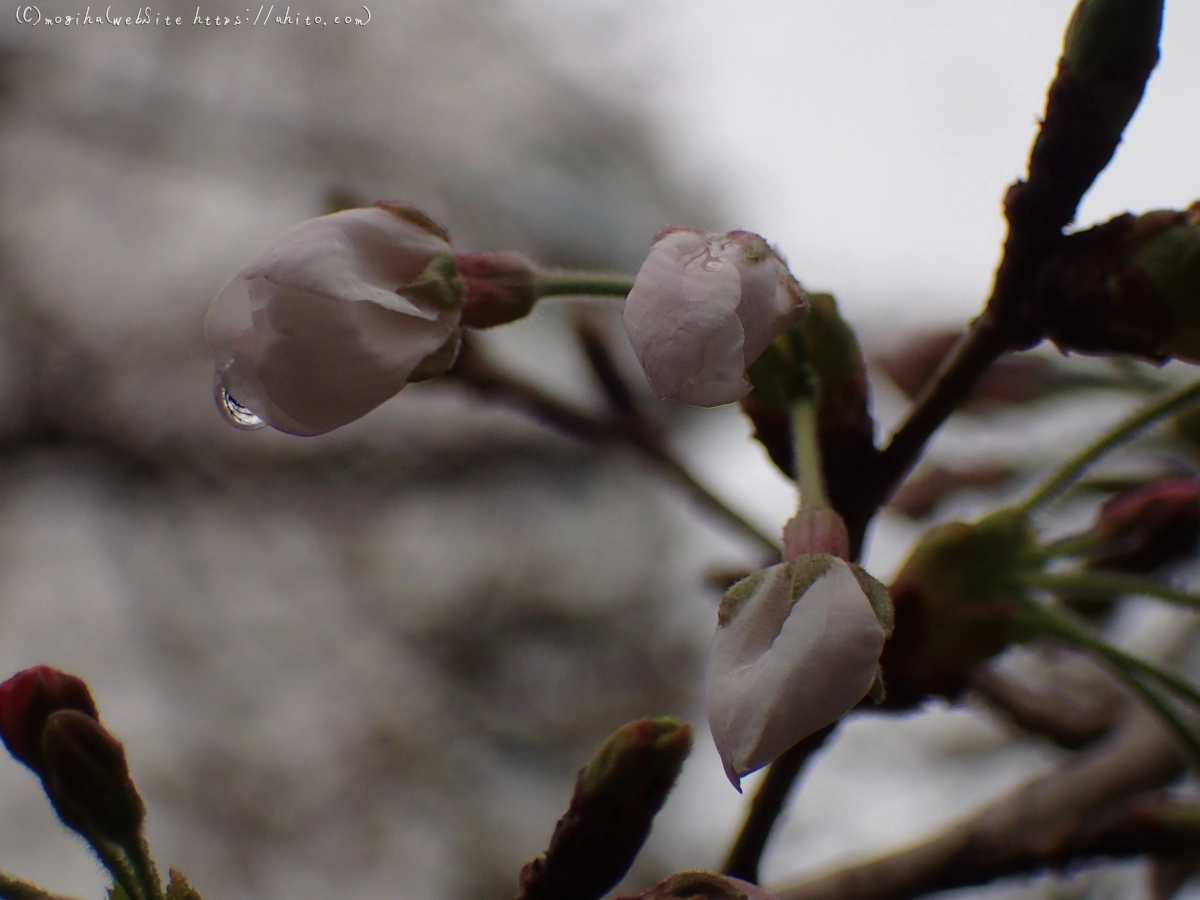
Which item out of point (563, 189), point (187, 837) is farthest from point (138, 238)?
point (187, 837)

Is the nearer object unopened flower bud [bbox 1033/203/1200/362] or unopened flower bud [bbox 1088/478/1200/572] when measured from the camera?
unopened flower bud [bbox 1033/203/1200/362]

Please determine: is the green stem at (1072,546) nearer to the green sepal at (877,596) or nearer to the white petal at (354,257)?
the green sepal at (877,596)

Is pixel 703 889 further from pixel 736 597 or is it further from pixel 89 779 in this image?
pixel 89 779

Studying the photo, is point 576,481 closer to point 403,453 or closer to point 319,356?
point 403,453

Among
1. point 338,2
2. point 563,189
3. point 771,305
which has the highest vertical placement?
point 338,2

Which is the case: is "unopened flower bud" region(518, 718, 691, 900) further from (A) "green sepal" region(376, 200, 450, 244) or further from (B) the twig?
(B) the twig

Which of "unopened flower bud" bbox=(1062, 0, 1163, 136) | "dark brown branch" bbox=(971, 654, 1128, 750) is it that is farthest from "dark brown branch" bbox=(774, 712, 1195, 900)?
"unopened flower bud" bbox=(1062, 0, 1163, 136)

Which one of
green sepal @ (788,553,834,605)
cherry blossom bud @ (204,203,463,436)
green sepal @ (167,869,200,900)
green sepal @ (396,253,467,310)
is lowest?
green sepal @ (167,869,200,900)
